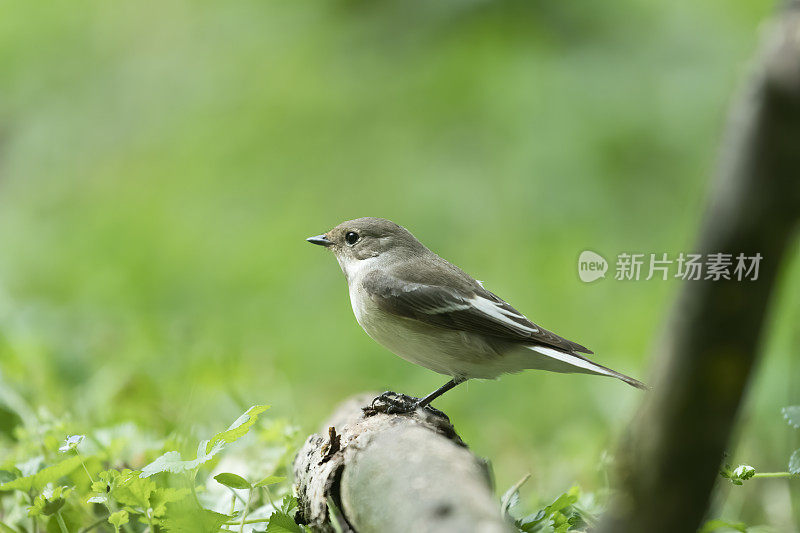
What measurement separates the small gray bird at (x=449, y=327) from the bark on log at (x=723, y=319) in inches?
69.3

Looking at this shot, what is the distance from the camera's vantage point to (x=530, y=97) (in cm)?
833

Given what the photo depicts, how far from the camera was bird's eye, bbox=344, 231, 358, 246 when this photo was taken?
3.95 meters

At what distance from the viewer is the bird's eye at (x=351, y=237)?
155 inches

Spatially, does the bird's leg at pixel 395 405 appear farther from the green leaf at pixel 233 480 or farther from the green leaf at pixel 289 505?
the green leaf at pixel 233 480

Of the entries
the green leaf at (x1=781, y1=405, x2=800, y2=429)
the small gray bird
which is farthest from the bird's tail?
the green leaf at (x1=781, y1=405, x2=800, y2=429)

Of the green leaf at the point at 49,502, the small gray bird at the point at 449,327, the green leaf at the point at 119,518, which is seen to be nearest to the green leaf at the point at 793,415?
the small gray bird at the point at 449,327

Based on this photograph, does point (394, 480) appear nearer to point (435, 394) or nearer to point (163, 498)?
point (163, 498)

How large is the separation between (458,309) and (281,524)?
1.37 meters

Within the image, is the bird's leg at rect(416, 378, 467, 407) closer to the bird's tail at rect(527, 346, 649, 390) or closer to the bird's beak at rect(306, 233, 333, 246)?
the bird's tail at rect(527, 346, 649, 390)

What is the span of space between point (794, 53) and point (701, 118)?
7.74m

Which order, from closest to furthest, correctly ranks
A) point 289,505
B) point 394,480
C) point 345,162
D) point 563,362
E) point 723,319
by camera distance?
point 723,319, point 394,480, point 289,505, point 563,362, point 345,162

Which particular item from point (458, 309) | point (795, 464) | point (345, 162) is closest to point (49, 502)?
point (458, 309)

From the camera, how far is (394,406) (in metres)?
2.95

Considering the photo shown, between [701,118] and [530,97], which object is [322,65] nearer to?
[530,97]
